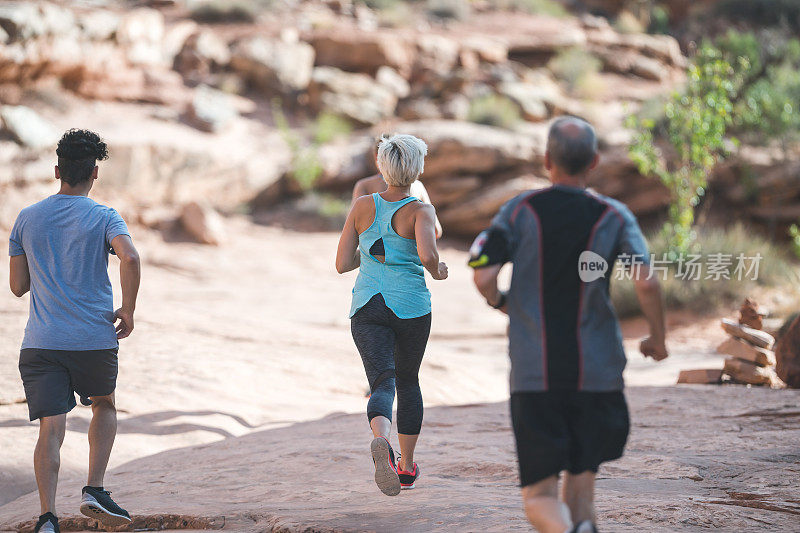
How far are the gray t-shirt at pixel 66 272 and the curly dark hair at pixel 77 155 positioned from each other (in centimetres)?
10

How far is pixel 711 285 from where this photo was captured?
43.0 ft

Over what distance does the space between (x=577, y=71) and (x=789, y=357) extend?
56.5ft

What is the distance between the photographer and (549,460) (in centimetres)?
254

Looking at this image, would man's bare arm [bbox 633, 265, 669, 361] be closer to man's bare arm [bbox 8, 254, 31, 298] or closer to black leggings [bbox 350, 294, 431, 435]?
black leggings [bbox 350, 294, 431, 435]

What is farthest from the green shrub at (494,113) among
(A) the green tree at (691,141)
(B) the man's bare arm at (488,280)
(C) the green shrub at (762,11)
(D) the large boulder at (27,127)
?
(B) the man's bare arm at (488,280)

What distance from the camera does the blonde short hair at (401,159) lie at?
3.93m

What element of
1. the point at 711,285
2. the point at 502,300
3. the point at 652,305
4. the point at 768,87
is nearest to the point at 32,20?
the point at 711,285

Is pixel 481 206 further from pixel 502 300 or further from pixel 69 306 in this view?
pixel 502 300

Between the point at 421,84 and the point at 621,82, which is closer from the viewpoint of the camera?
the point at 421,84

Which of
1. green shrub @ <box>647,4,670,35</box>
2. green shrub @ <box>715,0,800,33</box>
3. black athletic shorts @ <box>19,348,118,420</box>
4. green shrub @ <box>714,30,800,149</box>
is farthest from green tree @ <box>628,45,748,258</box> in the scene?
green shrub @ <box>647,4,670,35</box>

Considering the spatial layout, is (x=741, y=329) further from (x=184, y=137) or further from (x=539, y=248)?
(x=184, y=137)

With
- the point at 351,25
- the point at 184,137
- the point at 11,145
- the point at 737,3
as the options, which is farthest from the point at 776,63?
the point at 11,145

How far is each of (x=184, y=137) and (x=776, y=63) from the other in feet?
54.8

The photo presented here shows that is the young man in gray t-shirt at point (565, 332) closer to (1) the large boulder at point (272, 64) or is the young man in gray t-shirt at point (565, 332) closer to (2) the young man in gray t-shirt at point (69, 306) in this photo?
(2) the young man in gray t-shirt at point (69, 306)
